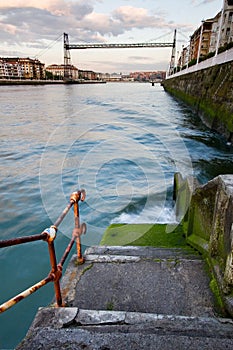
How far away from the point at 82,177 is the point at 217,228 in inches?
278

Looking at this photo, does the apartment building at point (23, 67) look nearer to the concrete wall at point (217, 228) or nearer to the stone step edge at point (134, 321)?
the concrete wall at point (217, 228)

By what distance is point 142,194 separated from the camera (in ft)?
24.0

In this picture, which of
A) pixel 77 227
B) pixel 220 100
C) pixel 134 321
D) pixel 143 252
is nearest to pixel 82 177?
pixel 143 252

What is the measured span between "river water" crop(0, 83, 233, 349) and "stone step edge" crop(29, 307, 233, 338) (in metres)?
1.81

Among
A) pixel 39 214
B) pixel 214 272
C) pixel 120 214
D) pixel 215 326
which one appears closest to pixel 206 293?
pixel 214 272

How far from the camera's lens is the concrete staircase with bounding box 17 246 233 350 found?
150cm

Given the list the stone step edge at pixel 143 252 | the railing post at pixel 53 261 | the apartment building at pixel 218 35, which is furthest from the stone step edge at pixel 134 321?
the apartment building at pixel 218 35

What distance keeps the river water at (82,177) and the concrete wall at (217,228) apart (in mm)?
2206

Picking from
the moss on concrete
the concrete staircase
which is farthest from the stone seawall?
the concrete staircase

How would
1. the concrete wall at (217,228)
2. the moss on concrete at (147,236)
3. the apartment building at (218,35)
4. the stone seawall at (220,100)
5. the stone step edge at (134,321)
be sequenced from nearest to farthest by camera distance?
the stone step edge at (134,321), the concrete wall at (217,228), the moss on concrete at (147,236), the stone seawall at (220,100), the apartment building at (218,35)

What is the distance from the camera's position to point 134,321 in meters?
1.72

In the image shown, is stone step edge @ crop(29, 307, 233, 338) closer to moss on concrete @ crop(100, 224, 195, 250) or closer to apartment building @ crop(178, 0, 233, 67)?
moss on concrete @ crop(100, 224, 195, 250)

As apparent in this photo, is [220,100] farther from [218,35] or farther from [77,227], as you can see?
[77,227]

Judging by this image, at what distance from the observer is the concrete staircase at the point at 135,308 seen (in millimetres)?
1502
